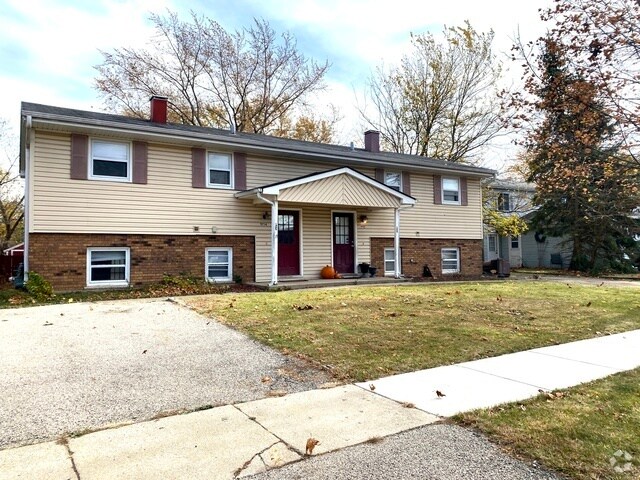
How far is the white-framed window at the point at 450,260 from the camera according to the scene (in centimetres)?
1805

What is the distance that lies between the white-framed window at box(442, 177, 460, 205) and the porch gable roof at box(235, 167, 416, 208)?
11.2ft

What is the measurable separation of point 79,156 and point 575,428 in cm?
1219

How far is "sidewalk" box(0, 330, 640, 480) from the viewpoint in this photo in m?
2.75

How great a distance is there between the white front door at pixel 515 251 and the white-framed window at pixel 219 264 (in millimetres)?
21308

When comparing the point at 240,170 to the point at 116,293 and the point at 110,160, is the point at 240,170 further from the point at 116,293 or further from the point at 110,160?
the point at 116,293

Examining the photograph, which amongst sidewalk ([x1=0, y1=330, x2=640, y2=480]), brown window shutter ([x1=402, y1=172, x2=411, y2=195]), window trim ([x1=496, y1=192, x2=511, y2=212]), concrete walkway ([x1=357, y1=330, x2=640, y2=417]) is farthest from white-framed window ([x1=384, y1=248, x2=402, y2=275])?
window trim ([x1=496, y1=192, x2=511, y2=212])

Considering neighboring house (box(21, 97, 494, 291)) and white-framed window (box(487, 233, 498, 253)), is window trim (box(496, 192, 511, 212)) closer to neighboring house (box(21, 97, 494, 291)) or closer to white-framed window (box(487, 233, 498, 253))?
white-framed window (box(487, 233, 498, 253))

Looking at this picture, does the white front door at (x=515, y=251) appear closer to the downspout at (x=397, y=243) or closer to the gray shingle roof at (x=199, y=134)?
the gray shingle roof at (x=199, y=134)

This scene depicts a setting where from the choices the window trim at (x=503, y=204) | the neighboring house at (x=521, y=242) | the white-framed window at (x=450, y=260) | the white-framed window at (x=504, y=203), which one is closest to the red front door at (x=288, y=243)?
the white-framed window at (x=450, y=260)

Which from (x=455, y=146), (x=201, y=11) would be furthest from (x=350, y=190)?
(x=201, y=11)

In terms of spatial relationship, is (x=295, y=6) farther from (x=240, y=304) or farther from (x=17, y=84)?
(x=17, y=84)

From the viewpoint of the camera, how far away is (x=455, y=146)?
25.8 m

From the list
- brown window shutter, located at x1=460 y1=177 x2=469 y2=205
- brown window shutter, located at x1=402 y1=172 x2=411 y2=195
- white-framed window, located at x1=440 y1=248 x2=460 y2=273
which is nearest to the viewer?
brown window shutter, located at x1=402 y1=172 x2=411 y2=195

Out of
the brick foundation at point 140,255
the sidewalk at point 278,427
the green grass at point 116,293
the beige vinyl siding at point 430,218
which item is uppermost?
the beige vinyl siding at point 430,218
